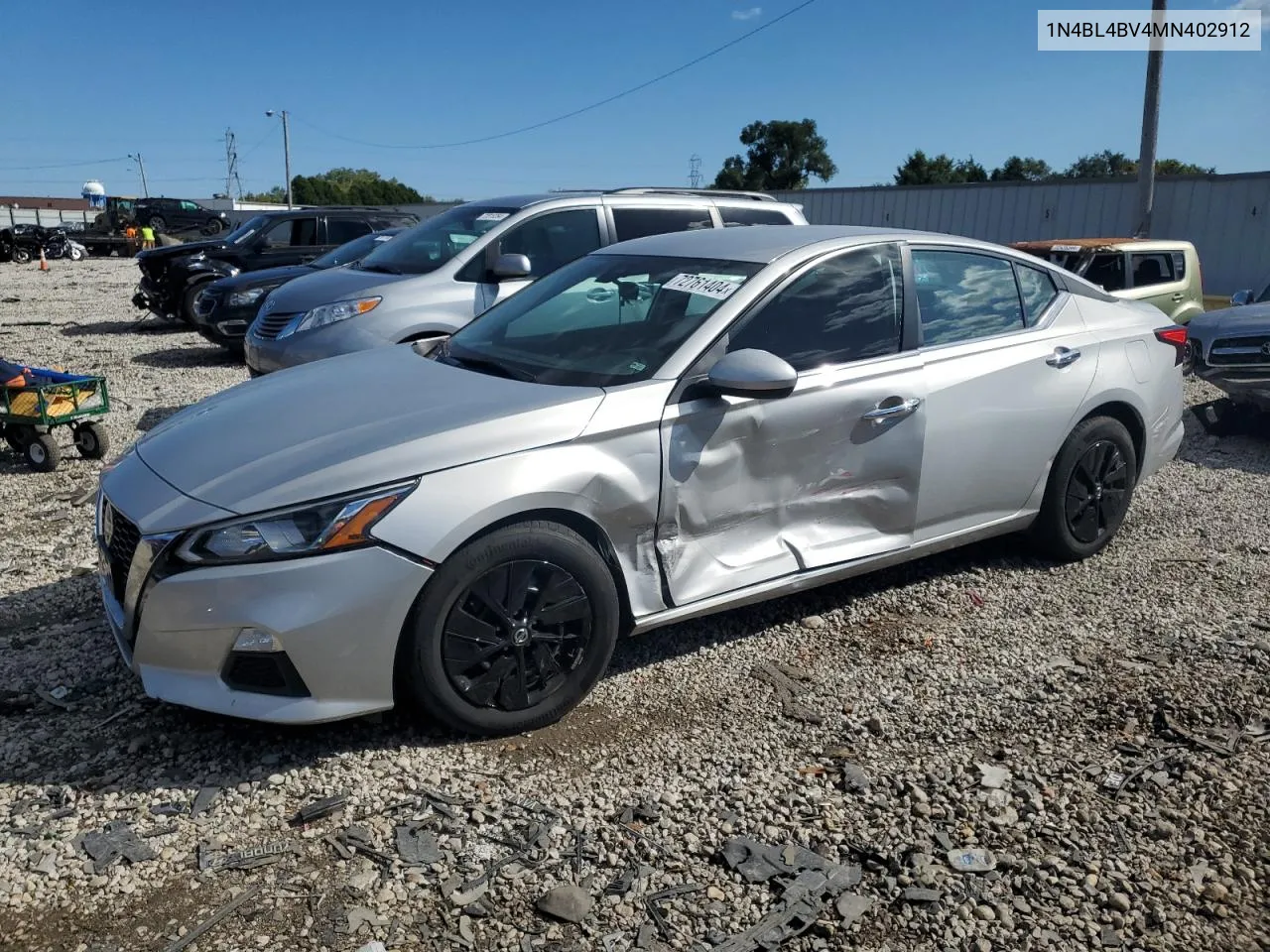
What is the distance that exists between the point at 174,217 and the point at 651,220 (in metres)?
40.9

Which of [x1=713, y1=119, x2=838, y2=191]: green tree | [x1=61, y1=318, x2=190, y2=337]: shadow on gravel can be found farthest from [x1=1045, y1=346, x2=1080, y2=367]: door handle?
[x1=713, y1=119, x2=838, y2=191]: green tree

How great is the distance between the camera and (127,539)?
3.29m

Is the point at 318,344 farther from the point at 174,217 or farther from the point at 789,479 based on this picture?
the point at 174,217

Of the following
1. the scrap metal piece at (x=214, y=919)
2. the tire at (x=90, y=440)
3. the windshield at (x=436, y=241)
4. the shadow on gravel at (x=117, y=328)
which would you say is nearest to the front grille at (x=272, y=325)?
the windshield at (x=436, y=241)

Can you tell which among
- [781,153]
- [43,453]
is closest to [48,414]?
[43,453]

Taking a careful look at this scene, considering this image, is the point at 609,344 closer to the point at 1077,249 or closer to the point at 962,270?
the point at 962,270

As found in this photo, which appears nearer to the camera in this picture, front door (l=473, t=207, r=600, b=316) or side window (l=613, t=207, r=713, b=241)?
front door (l=473, t=207, r=600, b=316)

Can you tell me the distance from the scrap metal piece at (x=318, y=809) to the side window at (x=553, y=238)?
5207 mm

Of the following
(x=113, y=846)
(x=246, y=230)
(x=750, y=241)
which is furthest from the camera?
(x=246, y=230)

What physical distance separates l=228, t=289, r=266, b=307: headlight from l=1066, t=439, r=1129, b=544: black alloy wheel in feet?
31.3

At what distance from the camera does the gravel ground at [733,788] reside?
263cm

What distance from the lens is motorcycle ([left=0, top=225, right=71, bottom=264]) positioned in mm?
33969

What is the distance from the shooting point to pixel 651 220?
26.5ft

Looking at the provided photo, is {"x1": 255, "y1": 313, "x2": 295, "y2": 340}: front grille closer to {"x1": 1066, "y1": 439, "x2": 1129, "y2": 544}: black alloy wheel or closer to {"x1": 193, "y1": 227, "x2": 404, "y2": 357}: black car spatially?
{"x1": 193, "y1": 227, "x2": 404, "y2": 357}: black car
